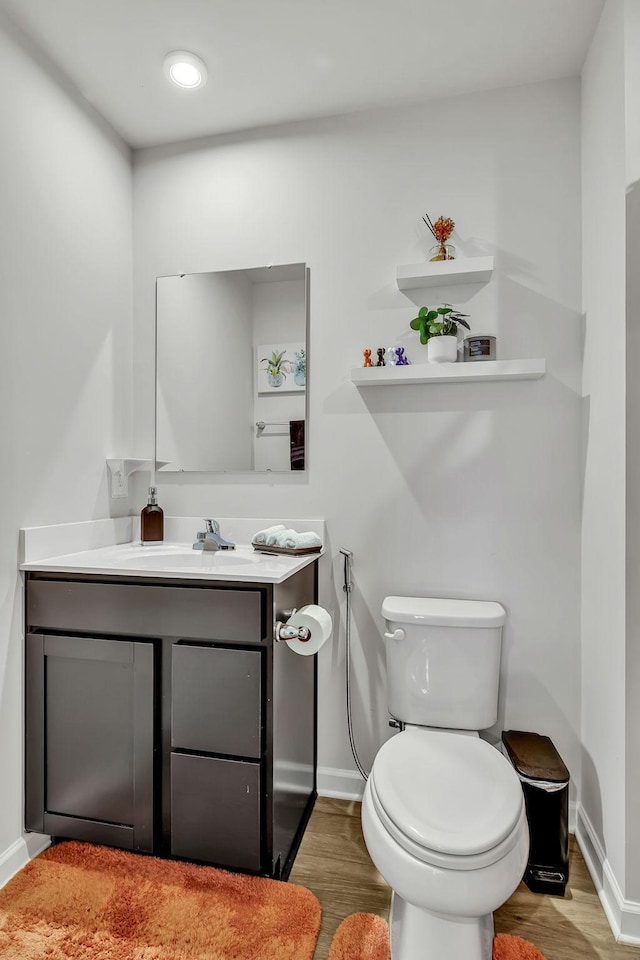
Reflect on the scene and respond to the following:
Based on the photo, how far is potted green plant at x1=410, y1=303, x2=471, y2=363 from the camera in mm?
1806

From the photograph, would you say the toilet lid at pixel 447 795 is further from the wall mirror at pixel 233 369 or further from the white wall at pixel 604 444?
the wall mirror at pixel 233 369

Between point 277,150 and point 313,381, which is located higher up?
point 277,150

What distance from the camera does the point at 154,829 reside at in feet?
5.16

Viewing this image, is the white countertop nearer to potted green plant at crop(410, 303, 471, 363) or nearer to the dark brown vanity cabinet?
the dark brown vanity cabinet

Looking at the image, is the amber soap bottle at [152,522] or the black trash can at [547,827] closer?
the black trash can at [547,827]

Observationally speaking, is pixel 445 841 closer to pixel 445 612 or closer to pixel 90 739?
pixel 445 612

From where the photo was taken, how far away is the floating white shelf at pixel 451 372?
5.72 ft

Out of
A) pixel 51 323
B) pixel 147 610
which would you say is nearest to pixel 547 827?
pixel 147 610

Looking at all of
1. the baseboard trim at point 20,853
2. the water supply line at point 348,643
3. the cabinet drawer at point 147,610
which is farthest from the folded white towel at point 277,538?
the baseboard trim at point 20,853

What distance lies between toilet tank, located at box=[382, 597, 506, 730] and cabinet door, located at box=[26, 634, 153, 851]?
79cm

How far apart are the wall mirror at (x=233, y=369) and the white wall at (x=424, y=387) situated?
0.23ft

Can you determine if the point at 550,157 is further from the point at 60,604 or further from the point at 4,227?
the point at 60,604

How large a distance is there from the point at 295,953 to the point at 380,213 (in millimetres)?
2253

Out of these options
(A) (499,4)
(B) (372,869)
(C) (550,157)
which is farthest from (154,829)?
(A) (499,4)
